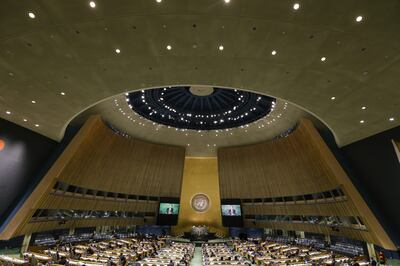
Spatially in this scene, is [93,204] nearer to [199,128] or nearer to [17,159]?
[17,159]

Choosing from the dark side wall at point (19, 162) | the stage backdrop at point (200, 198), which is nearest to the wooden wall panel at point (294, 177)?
the stage backdrop at point (200, 198)

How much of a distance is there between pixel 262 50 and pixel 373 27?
402cm

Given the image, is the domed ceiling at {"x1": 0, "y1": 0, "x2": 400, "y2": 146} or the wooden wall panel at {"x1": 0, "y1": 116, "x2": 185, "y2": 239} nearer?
the domed ceiling at {"x1": 0, "y1": 0, "x2": 400, "y2": 146}

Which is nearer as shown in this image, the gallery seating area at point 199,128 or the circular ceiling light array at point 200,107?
the gallery seating area at point 199,128

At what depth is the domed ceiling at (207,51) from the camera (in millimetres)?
7637

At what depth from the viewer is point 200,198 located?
111 feet

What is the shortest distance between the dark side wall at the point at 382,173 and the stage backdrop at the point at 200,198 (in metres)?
20.2

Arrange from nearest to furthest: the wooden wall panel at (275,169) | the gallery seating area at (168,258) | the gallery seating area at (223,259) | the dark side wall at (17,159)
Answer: the gallery seating area at (168,258) → the gallery seating area at (223,259) → the dark side wall at (17,159) → the wooden wall panel at (275,169)

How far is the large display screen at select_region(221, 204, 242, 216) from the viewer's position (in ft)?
94.7

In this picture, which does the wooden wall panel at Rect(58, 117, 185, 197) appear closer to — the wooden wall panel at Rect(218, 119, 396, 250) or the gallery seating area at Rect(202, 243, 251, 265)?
the wooden wall panel at Rect(218, 119, 396, 250)

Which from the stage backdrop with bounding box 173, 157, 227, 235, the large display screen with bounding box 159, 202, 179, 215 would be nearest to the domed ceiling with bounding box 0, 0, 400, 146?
the large display screen with bounding box 159, 202, 179, 215

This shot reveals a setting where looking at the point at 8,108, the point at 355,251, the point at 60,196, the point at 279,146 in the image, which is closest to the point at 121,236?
the point at 60,196

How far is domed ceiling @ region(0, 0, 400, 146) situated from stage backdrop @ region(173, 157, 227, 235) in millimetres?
22630

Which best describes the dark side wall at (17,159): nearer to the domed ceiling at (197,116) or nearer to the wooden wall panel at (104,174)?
the wooden wall panel at (104,174)
